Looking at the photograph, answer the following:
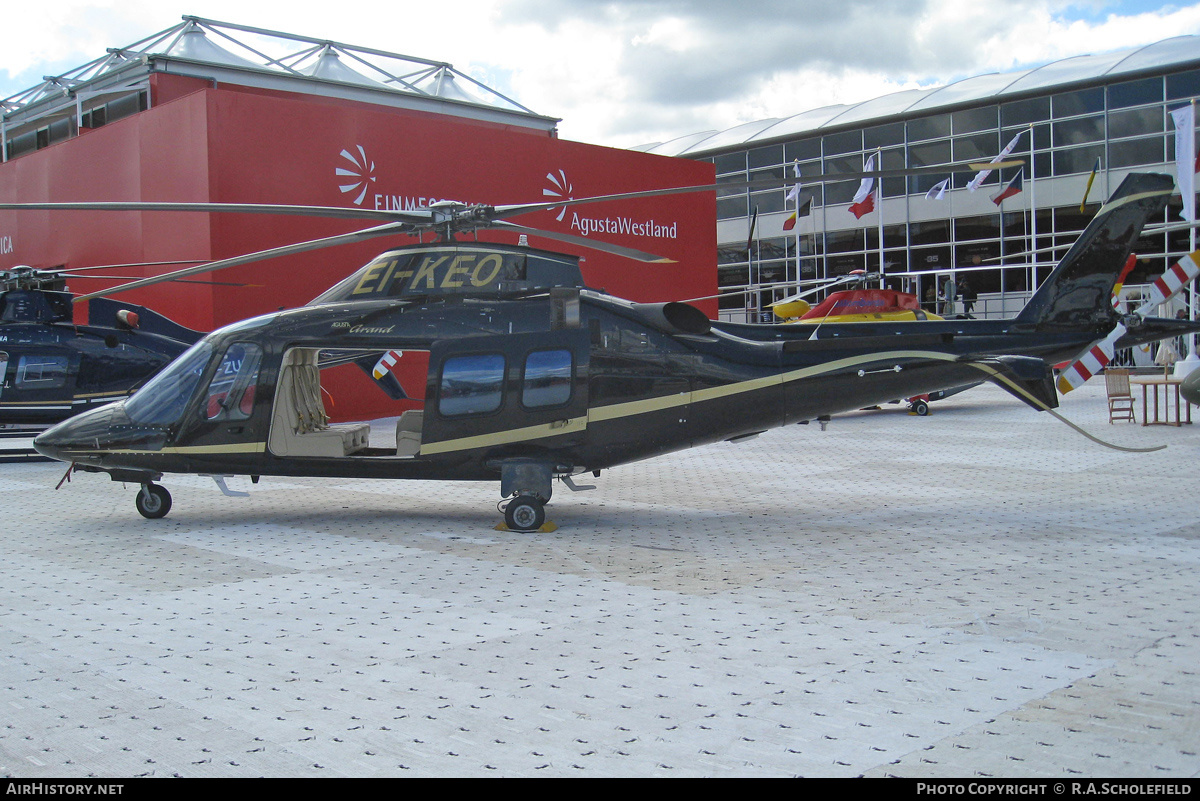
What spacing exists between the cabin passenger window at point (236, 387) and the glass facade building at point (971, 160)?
2206 centimetres

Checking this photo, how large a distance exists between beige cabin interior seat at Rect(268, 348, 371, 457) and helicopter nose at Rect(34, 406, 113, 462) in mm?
1625

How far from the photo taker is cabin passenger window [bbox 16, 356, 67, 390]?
1422 centimetres

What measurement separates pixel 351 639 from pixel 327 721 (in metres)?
1.23

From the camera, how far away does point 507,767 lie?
11.4ft

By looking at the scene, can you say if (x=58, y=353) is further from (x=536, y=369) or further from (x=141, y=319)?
(x=536, y=369)

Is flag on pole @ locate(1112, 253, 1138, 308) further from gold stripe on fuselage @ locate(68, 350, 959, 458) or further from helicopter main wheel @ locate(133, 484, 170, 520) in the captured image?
helicopter main wheel @ locate(133, 484, 170, 520)

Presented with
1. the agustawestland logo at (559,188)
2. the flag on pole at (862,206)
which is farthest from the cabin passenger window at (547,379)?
the flag on pole at (862,206)

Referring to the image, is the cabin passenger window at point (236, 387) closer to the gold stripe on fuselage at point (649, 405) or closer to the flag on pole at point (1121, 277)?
the gold stripe on fuselage at point (649, 405)

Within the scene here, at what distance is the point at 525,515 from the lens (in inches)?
328

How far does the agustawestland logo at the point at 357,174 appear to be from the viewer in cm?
1888

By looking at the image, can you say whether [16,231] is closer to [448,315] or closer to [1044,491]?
[448,315]

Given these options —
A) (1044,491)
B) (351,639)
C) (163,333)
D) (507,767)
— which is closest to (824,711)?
(507,767)

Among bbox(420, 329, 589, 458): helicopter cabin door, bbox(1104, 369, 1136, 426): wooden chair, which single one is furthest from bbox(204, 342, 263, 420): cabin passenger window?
bbox(1104, 369, 1136, 426): wooden chair

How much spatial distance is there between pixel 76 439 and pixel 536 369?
179 inches
